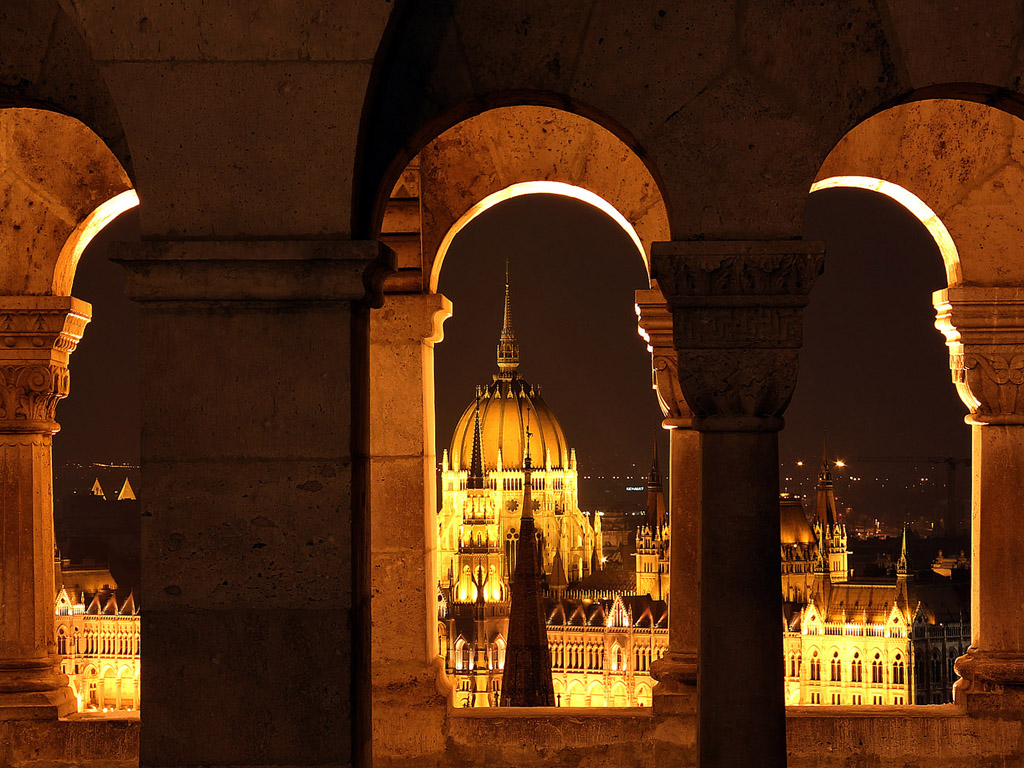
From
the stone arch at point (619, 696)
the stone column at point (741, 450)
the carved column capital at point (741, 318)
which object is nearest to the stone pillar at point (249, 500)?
the carved column capital at point (741, 318)

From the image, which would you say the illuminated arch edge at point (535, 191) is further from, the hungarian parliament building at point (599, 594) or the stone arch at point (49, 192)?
the hungarian parliament building at point (599, 594)

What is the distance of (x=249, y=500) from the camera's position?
619 cm

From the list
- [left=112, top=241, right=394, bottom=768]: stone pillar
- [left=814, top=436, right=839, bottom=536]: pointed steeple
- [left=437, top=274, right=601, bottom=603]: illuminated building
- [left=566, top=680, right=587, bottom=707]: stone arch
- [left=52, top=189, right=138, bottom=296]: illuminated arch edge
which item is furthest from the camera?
[left=437, top=274, right=601, bottom=603]: illuminated building

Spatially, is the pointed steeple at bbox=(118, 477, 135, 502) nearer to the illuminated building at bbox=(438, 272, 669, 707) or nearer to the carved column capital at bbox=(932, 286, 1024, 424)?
the illuminated building at bbox=(438, 272, 669, 707)

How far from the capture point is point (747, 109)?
248 inches

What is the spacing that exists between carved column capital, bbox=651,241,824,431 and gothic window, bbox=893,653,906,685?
98.8 metres

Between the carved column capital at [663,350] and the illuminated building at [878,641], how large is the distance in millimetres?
90297

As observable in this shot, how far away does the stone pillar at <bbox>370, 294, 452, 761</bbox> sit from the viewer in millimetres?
10250

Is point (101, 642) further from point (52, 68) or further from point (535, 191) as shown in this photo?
point (52, 68)

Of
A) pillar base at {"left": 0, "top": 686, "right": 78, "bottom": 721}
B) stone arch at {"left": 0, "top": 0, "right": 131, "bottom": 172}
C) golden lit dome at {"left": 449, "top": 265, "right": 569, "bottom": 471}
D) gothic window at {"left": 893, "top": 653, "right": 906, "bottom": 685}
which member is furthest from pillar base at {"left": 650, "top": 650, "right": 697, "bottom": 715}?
golden lit dome at {"left": 449, "top": 265, "right": 569, "bottom": 471}

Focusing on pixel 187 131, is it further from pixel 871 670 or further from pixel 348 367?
pixel 871 670

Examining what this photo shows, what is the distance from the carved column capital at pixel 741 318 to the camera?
620 centimetres

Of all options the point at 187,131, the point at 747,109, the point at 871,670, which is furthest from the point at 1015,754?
the point at 871,670

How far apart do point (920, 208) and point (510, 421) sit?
394ft
